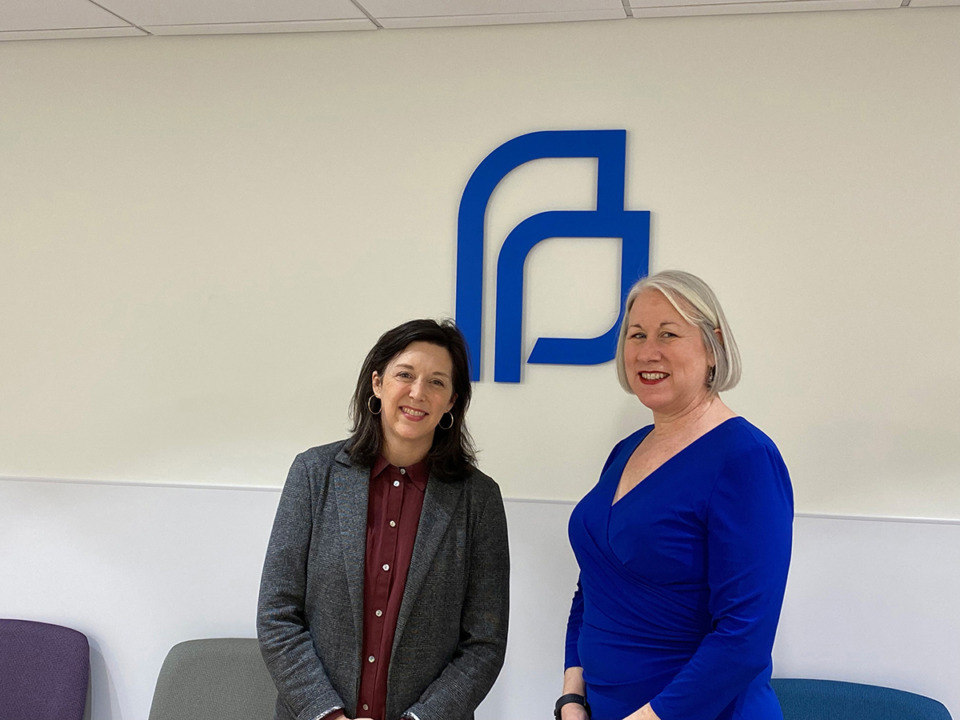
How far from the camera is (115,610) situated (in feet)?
11.4

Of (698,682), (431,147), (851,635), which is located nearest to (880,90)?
(431,147)

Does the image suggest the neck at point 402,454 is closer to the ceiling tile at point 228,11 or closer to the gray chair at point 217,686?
the gray chair at point 217,686

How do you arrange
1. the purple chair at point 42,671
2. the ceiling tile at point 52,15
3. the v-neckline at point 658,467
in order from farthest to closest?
the purple chair at point 42,671 → the ceiling tile at point 52,15 → the v-neckline at point 658,467

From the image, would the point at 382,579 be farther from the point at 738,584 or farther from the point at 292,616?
the point at 738,584

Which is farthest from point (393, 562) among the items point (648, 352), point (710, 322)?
point (710, 322)

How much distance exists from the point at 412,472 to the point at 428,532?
164mm

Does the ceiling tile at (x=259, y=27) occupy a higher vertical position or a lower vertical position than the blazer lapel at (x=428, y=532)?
higher

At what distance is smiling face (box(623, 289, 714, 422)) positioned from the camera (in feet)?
6.93

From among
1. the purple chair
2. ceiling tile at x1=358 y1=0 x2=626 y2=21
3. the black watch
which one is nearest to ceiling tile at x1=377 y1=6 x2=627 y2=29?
ceiling tile at x1=358 y1=0 x2=626 y2=21

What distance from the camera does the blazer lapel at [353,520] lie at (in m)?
2.15

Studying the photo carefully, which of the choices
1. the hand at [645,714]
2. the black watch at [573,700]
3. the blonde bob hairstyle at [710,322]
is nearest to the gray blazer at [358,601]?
the black watch at [573,700]

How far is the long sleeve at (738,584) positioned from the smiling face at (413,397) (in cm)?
69

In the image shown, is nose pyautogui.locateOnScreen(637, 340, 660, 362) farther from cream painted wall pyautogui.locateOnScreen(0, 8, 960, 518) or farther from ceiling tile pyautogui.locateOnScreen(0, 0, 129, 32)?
ceiling tile pyautogui.locateOnScreen(0, 0, 129, 32)

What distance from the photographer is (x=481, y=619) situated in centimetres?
227
